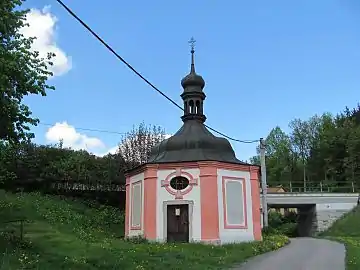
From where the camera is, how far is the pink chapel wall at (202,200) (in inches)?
845

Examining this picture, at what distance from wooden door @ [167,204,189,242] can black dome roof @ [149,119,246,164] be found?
8.12 feet

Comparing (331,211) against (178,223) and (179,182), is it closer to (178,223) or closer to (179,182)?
(179,182)

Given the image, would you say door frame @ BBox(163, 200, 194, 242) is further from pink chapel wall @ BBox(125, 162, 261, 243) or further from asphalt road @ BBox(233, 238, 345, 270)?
asphalt road @ BBox(233, 238, 345, 270)

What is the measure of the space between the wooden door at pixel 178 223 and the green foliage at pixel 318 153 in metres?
21.6

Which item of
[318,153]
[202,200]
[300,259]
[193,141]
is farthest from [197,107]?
[318,153]

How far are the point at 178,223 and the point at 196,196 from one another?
5.38ft

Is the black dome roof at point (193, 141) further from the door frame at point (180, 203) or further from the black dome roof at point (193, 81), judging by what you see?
the door frame at point (180, 203)

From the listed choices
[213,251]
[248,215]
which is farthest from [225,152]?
[213,251]

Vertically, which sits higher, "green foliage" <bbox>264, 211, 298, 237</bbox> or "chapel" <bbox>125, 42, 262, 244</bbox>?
"chapel" <bbox>125, 42, 262, 244</bbox>

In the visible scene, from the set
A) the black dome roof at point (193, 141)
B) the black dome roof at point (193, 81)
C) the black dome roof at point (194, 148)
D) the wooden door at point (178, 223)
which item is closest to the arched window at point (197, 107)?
the black dome roof at point (193, 141)

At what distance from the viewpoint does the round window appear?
22355 millimetres

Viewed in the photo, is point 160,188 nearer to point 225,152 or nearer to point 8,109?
point 225,152

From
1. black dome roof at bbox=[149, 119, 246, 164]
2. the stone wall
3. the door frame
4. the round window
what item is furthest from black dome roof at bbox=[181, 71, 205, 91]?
the stone wall

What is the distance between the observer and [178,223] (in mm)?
21969
